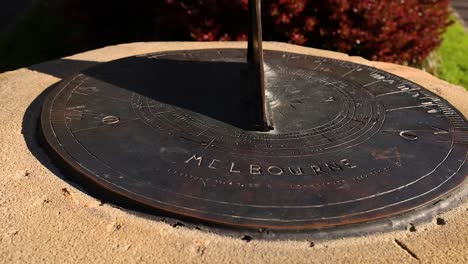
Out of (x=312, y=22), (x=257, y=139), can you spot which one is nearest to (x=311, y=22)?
(x=312, y=22)

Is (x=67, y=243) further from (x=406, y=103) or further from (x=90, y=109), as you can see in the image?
(x=406, y=103)

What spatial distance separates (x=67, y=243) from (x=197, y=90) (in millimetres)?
1267

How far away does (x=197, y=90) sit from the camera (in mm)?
2852

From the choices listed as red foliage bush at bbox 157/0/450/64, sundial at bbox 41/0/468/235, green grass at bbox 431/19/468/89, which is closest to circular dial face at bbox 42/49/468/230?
sundial at bbox 41/0/468/235

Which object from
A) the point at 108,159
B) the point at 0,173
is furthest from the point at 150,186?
the point at 0,173

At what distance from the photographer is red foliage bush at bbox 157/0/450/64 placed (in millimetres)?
4559

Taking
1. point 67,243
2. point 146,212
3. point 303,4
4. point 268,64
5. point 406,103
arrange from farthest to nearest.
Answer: point 303,4 → point 268,64 → point 406,103 → point 146,212 → point 67,243

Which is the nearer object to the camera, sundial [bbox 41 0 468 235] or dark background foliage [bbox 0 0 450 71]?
sundial [bbox 41 0 468 235]

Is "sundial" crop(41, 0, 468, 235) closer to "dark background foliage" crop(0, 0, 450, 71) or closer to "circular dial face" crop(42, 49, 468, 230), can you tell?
"circular dial face" crop(42, 49, 468, 230)

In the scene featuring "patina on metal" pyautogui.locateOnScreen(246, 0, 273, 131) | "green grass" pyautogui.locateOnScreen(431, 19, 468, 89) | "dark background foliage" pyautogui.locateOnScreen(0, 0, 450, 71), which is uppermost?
"patina on metal" pyautogui.locateOnScreen(246, 0, 273, 131)

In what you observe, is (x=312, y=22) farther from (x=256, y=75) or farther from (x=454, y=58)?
(x=256, y=75)

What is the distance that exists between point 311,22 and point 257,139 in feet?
8.11

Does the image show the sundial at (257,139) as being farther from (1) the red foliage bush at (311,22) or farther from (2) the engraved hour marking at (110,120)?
(1) the red foliage bush at (311,22)

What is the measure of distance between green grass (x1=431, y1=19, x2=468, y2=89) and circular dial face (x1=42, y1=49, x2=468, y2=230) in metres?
2.44
